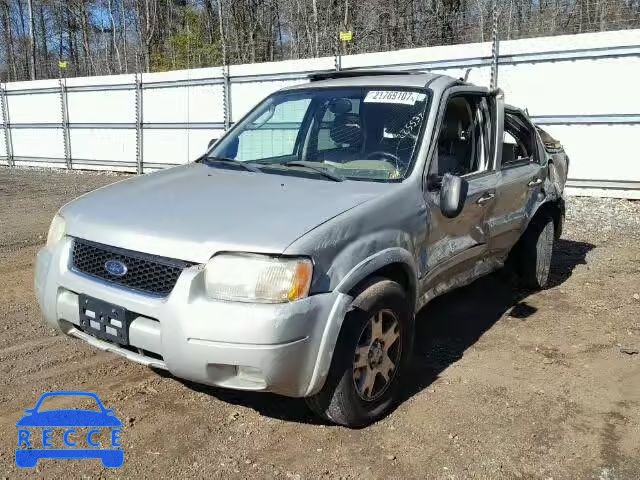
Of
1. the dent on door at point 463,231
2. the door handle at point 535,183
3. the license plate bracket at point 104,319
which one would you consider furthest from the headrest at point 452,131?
the license plate bracket at point 104,319

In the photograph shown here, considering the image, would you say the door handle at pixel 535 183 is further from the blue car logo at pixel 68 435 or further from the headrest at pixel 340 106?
the blue car logo at pixel 68 435

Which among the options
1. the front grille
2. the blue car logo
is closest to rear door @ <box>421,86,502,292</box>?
the front grille

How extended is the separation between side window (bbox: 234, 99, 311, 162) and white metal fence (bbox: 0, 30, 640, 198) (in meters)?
7.34

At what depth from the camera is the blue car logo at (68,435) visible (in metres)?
2.98

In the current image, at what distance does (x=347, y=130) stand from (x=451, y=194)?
895mm

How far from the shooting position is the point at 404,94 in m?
4.04

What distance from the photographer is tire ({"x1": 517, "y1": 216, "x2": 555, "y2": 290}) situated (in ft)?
18.1

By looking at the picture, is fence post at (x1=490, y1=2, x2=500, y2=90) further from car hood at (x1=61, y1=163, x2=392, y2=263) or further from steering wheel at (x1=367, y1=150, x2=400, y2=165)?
car hood at (x1=61, y1=163, x2=392, y2=263)

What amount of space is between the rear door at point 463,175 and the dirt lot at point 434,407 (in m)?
0.72

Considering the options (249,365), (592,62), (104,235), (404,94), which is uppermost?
(592,62)

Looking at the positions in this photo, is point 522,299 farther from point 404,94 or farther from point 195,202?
point 195,202

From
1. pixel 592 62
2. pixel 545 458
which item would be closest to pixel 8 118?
pixel 592 62

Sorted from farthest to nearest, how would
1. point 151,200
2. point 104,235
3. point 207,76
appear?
point 207,76, point 151,200, point 104,235

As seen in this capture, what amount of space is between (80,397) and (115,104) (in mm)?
14066
